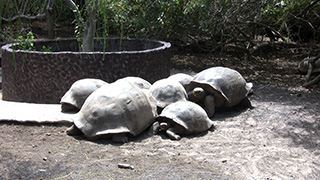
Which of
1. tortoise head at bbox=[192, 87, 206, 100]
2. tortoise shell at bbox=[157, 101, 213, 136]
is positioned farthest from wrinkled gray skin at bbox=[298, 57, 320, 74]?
tortoise shell at bbox=[157, 101, 213, 136]

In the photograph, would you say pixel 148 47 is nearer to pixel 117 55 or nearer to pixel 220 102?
pixel 117 55

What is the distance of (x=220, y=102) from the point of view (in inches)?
203

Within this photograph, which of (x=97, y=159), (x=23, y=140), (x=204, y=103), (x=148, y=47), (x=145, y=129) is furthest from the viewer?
(x=148, y=47)

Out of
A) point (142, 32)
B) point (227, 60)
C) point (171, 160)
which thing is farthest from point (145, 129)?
point (227, 60)

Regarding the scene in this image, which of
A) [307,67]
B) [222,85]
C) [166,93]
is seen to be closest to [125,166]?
[166,93]

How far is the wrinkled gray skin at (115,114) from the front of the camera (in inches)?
157

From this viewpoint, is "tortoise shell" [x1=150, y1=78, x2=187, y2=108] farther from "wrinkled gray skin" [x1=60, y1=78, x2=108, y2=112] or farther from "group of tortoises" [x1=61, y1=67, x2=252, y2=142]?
"wrinkled gray skin" [x1=60, y1=78, x2=108, y2=112]

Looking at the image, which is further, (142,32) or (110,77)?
(142,32)

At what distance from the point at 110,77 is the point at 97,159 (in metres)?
1.93

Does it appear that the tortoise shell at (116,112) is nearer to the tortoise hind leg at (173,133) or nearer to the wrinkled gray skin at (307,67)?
the tortoise hind leg at (173,133)

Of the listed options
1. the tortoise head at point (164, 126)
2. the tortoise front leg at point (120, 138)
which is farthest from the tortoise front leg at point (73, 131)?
the tortoise head at point (164, 126)

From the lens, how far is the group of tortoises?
4.01 metres

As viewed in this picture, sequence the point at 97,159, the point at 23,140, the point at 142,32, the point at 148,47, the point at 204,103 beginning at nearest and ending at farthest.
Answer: the point at 97,159
the point at 23,140
the point at 204,103
the point at 148,47
the point at 142,32

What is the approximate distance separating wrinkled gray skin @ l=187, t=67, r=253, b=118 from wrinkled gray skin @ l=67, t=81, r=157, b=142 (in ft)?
3.13
